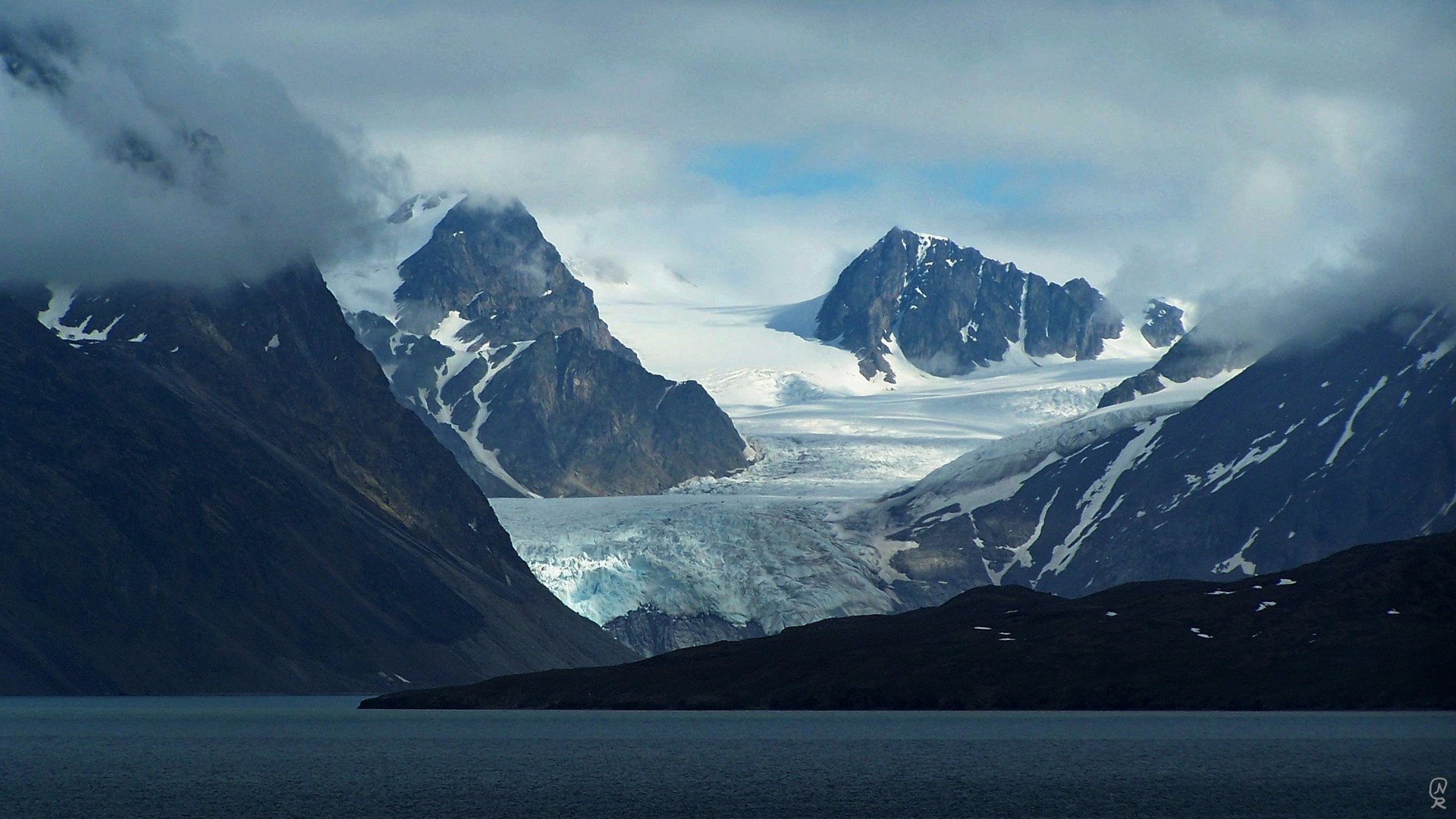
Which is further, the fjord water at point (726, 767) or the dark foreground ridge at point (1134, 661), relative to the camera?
the dark foreground ridge at point (1134, 661)

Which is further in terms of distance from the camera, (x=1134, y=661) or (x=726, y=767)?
(x=1134, y=661)

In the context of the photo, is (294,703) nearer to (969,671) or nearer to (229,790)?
(969,671)

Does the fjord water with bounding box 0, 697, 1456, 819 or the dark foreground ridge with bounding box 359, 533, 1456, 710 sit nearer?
the fjord water with bounding box 0, 697, 1456, 819

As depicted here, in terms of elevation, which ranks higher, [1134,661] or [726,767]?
[726,767]
